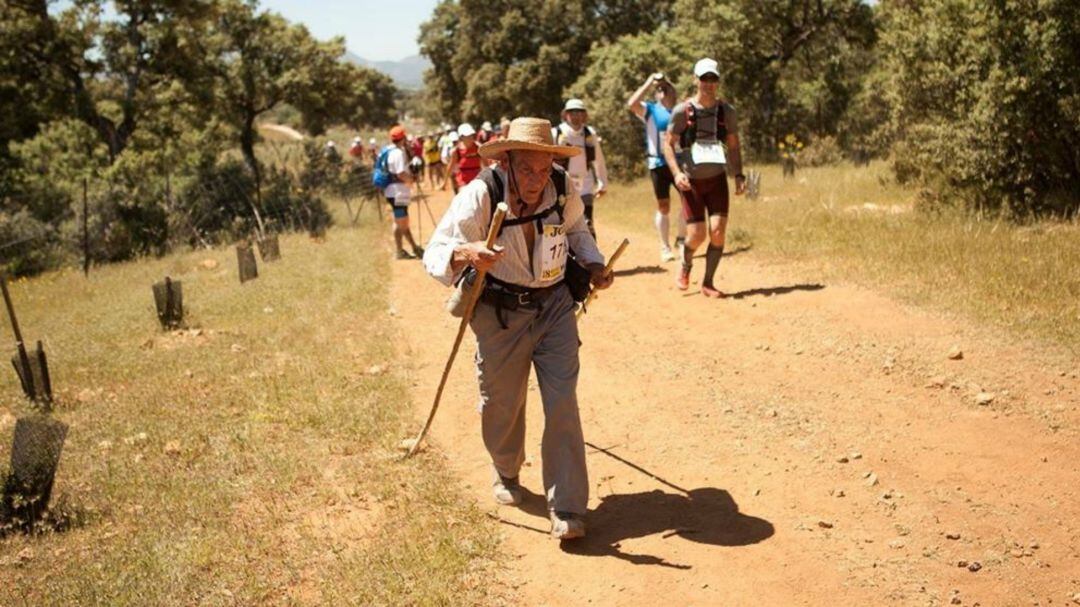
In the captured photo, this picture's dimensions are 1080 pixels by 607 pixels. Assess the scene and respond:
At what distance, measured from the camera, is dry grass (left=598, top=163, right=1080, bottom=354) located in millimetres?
7188

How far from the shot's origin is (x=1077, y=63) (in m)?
10.1

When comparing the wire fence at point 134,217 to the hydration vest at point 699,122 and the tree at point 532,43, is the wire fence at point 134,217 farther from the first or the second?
the tree at point 532,43

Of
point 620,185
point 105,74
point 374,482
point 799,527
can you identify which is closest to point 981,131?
Result: point 799,527

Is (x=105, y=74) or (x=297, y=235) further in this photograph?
(x=105, y=74)

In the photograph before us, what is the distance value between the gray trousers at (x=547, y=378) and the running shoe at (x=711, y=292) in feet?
14.5

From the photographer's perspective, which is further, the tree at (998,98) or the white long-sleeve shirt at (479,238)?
the tree at (998,98)

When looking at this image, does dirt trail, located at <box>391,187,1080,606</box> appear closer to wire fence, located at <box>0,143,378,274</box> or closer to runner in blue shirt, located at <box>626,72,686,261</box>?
runner in blue shirt, located at <box>626,72,686,261</box>

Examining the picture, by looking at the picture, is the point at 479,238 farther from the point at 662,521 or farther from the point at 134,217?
the point at 134,217

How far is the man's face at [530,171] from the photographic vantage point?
420 cm

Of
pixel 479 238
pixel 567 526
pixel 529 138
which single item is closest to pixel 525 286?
pixel 479 238

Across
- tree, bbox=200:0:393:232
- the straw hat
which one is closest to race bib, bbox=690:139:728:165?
the straw hat

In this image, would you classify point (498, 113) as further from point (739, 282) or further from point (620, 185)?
point (739, 282)

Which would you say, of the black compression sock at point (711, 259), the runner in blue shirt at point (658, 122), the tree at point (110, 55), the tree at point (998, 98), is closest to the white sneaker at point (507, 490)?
the black compression sock at point (711, 259)

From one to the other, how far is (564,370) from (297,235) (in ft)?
54.5
